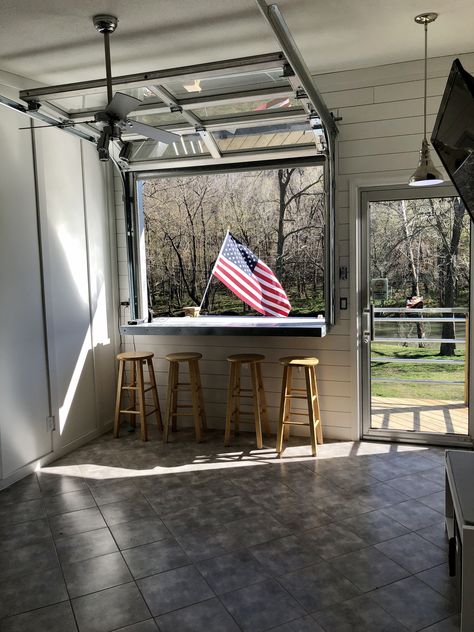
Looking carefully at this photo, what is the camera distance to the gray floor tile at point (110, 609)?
2344 mm

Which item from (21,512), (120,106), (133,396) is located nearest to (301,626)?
(21,512)

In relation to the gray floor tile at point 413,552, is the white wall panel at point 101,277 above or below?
above

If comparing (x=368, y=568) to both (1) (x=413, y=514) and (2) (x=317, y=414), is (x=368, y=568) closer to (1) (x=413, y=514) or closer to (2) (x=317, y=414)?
(1) (x=413, y=514)

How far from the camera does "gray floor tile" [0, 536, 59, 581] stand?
109 inches

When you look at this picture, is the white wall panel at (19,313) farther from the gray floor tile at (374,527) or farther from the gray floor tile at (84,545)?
the gray floor tile at (374,527)

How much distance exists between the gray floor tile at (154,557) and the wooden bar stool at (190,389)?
1713mm

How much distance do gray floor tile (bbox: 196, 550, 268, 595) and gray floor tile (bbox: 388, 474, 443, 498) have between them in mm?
1296

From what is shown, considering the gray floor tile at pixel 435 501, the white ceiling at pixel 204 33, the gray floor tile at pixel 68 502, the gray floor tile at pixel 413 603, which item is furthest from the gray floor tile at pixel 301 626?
the white ceiling at pixel 204 33

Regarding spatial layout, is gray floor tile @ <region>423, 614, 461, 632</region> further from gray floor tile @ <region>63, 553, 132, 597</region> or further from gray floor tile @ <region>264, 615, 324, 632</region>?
gray floor tile @ <region>63, 553, 132, 597</region>

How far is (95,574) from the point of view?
8.96 feet

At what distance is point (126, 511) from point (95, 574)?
2.27ft

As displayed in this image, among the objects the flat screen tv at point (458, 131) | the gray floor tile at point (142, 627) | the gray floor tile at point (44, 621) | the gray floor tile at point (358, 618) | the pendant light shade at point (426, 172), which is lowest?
the gray floor tile at point (358, 618)

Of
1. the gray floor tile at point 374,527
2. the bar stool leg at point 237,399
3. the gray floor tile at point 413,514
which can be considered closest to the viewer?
the gray floor tile at point 374,527

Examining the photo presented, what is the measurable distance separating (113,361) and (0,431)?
5.38 feet
